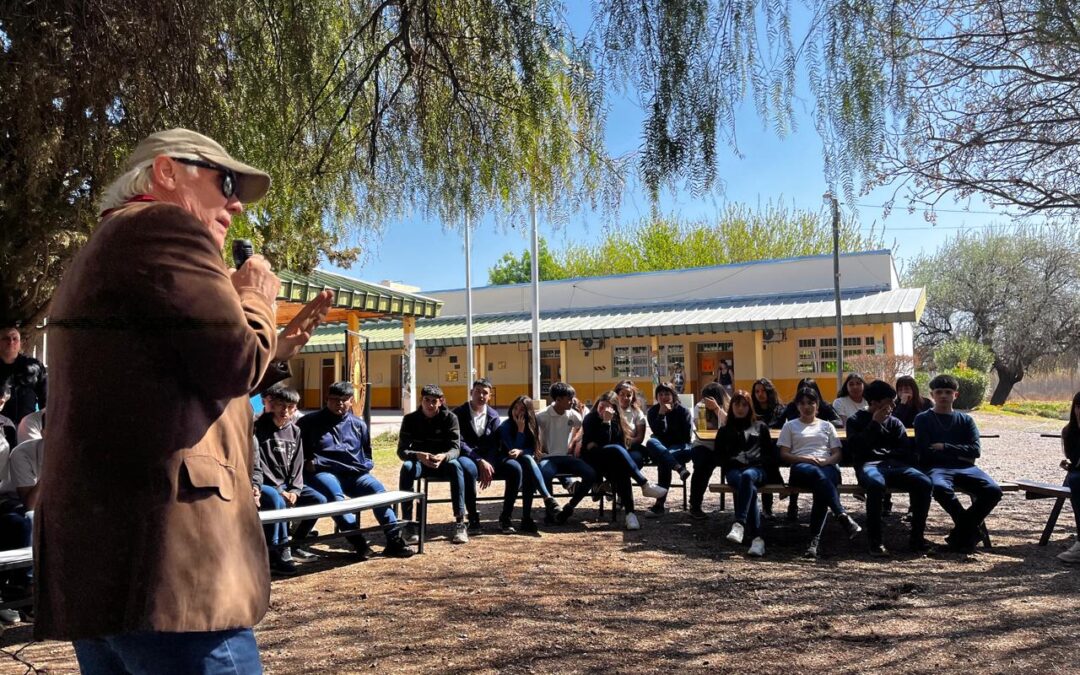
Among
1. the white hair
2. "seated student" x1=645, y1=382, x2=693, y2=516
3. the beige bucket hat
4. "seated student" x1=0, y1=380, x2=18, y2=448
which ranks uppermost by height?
the beige bucket hat

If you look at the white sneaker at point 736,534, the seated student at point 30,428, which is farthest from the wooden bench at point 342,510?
the white sneaker at point 736,534

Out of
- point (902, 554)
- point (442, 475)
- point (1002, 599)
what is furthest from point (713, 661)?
point (442, 475)

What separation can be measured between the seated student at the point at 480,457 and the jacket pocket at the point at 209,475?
5.84m

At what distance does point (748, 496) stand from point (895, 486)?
117 cm

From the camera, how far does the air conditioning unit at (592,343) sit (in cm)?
2798

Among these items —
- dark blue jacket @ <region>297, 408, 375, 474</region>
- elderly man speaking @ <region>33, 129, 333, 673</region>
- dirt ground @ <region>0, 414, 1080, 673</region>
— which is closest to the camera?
elderly man speaking @ <region>33, 129, 333, 673</region>

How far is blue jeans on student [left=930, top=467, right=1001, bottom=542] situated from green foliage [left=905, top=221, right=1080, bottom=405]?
1112 inches

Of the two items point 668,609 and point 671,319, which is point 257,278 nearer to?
point 668,609

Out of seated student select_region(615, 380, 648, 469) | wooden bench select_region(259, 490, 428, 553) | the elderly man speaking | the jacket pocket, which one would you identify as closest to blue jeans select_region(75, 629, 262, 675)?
the elderly man speaking

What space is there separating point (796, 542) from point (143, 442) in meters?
6.18

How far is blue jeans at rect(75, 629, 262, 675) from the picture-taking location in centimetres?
152

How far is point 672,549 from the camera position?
6520 millimetres

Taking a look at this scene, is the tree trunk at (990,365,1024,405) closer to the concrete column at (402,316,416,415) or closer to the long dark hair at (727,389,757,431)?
the concrete column at (402,316,416,415)

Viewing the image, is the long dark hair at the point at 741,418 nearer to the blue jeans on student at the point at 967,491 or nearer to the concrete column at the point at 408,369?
the blue jeans on student at the point at 967,491
